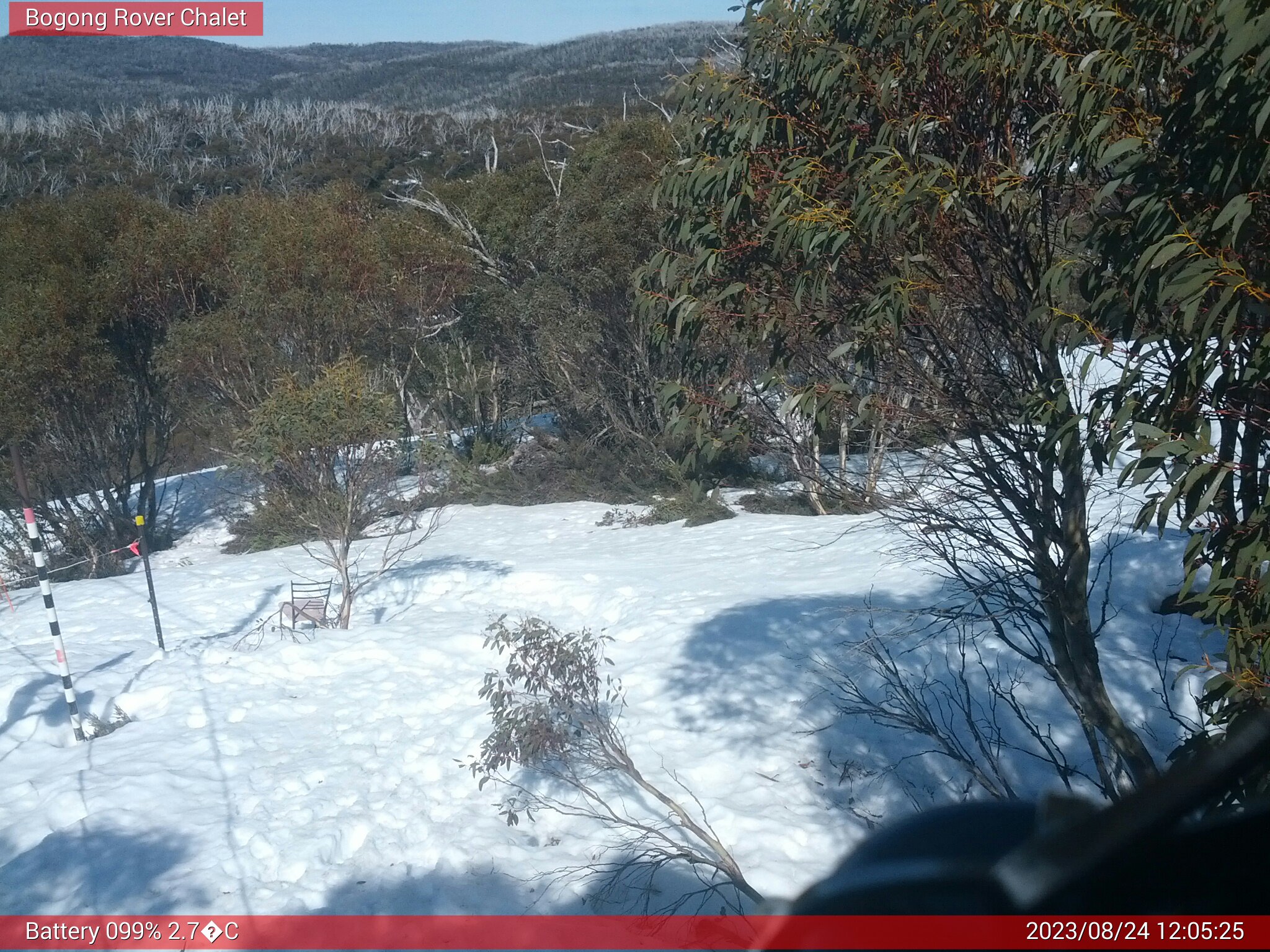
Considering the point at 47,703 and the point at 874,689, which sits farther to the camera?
the point at 47,703

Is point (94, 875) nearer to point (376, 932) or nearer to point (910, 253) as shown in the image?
point (376, 932)

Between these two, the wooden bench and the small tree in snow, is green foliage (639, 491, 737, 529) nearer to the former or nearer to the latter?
the small tree in snow

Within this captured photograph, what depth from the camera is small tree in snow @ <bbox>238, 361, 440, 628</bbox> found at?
379 inches

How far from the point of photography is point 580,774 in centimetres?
617

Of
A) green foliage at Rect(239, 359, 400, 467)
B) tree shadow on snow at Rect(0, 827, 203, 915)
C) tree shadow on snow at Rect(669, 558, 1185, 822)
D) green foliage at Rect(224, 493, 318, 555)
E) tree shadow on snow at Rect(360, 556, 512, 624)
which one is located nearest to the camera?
tree shadow on snow at Rect(0, 827, 203, 915)

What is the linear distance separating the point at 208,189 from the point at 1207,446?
34.5 m

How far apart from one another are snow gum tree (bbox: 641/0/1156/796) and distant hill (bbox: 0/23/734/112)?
113 feet

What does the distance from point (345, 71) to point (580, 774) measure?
62.8 metres

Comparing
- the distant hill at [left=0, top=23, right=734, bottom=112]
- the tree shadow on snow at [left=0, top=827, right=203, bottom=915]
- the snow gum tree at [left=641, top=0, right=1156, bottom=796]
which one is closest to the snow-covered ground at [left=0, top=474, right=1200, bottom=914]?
the tree shadow on snow at [left=0, top=827, right=203, bottom=915]

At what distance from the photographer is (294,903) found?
15.9ft

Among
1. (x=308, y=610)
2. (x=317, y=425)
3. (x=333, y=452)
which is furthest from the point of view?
(x=308, y=610)

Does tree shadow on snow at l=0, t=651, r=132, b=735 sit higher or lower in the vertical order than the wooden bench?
higher

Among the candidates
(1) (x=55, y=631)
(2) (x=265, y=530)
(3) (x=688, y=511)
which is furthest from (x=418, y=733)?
(2) (x=265, y=530)

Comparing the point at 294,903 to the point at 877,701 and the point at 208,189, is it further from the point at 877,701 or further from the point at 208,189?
the point at 208,189
